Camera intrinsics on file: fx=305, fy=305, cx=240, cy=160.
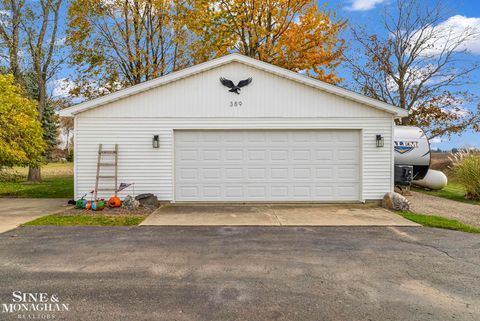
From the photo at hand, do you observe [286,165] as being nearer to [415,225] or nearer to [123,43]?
Answer: [415,225]

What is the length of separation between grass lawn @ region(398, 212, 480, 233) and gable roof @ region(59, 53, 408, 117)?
→ 3.19 metres

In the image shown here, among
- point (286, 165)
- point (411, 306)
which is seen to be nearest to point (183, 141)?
point (286, 165)

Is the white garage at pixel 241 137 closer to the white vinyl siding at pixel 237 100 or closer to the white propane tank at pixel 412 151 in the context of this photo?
the white vinyl siding at pixel 237 100

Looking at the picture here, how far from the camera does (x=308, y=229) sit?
21.7 feet

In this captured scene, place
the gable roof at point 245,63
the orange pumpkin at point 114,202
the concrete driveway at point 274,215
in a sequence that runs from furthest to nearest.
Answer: the gable roof at point 245,63
the orange pumpkin at point 114,202
the concrete driveway at point 274,215

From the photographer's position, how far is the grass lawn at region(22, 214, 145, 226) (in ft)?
22.9

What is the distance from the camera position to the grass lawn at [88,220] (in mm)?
6984

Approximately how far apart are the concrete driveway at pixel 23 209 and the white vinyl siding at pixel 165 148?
3.13ft

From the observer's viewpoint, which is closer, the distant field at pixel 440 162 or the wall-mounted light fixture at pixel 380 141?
the wall-mounted light fixture at pixel 380 141

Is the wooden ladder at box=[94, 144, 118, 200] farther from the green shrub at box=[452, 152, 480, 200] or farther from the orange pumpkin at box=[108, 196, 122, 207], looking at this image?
the green shrub at box=[452, 152, 480, 200]

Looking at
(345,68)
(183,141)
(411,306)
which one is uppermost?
(345,68)

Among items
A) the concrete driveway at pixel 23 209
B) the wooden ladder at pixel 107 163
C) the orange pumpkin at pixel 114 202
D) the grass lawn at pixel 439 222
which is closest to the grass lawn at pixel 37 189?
the concrete driveway at pixel 23 209

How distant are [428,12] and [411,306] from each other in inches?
809

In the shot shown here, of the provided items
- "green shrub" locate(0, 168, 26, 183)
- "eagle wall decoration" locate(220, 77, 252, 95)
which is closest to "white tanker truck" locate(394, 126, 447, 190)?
"eagle wall decoration" locate(220, 77, 252, 95)
